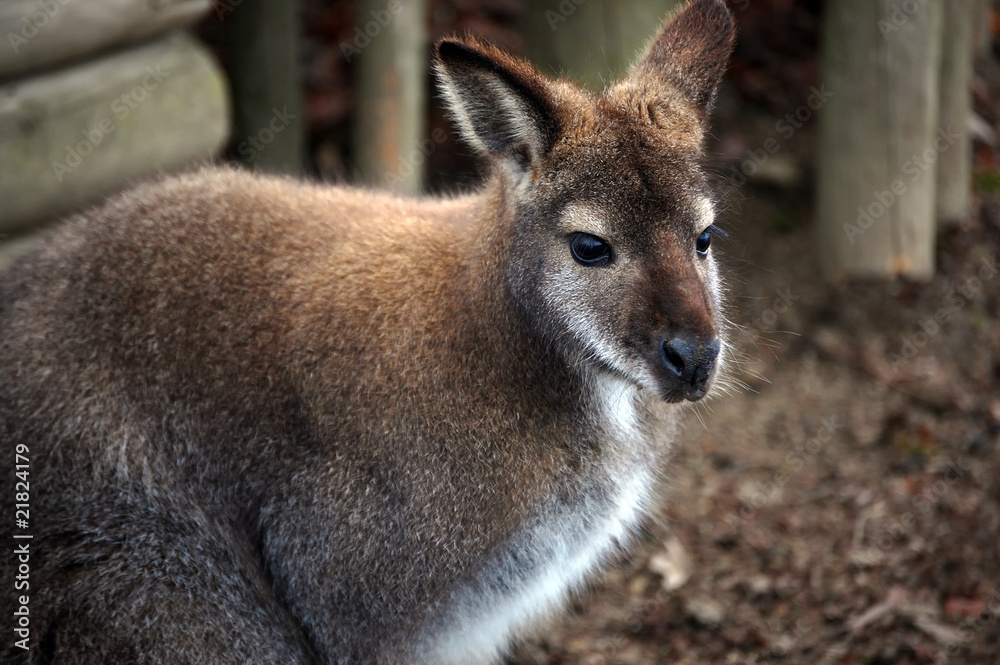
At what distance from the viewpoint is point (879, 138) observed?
6770 mm

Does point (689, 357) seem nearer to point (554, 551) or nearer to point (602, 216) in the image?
point (602, 216)

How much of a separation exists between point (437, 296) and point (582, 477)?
0.84m

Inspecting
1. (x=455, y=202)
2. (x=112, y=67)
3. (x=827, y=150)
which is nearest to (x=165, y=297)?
(x=455, y=202)

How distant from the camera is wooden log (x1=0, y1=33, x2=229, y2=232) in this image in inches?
200

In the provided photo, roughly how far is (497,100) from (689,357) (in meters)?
1.05

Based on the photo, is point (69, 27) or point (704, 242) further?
point (69, 27)

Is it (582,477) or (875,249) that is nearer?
(582,477)

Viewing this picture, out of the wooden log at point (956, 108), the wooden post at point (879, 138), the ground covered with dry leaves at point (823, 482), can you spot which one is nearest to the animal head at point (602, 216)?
the ground covered with dry leaves at point (823, 482)

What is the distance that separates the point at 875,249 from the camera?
6.99 meters

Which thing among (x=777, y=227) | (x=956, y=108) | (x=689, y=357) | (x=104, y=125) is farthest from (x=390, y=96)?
(x=689, y=357)

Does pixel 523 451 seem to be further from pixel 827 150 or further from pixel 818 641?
pixel 827 150

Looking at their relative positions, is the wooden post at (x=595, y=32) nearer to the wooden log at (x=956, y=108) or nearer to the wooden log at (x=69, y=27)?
the wooden log at (x=956, y=108)

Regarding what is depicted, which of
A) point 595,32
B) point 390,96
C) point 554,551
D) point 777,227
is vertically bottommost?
point 777,227

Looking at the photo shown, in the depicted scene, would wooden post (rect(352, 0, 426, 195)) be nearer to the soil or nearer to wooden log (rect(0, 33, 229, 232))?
the soil
